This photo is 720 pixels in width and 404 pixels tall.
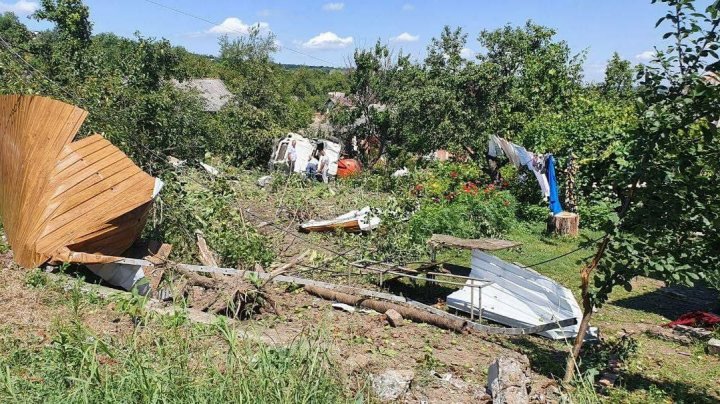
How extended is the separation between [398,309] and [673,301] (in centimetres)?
455

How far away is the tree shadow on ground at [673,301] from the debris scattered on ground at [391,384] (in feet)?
17.0

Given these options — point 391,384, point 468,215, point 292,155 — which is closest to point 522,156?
point 468,215

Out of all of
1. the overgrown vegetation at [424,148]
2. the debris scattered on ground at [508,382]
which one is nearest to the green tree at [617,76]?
the overgrown vegetation at [424,148]

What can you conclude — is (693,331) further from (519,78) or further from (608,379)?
(519,78)

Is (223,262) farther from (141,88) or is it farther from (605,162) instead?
(141,88)

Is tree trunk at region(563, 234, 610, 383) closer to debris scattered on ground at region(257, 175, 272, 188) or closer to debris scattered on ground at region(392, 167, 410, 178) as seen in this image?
debris scattered on ground at region(257, 175, 272, 188)

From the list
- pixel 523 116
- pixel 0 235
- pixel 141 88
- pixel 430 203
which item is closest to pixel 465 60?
pixel 523 116

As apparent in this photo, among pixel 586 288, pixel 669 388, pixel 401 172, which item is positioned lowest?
pixel 669 388

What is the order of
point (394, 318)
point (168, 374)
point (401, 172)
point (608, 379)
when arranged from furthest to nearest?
point (401, 172) → point (394, 318) → point (608, 379) → point (168, 374)

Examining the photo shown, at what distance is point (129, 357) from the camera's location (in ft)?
12.0

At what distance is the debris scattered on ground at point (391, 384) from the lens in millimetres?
4355

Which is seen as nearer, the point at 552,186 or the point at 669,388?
the point at 669,388

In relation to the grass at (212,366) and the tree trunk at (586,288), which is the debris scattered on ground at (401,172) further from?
the tree trunk at (586,288)

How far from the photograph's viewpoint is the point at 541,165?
46.2ft
